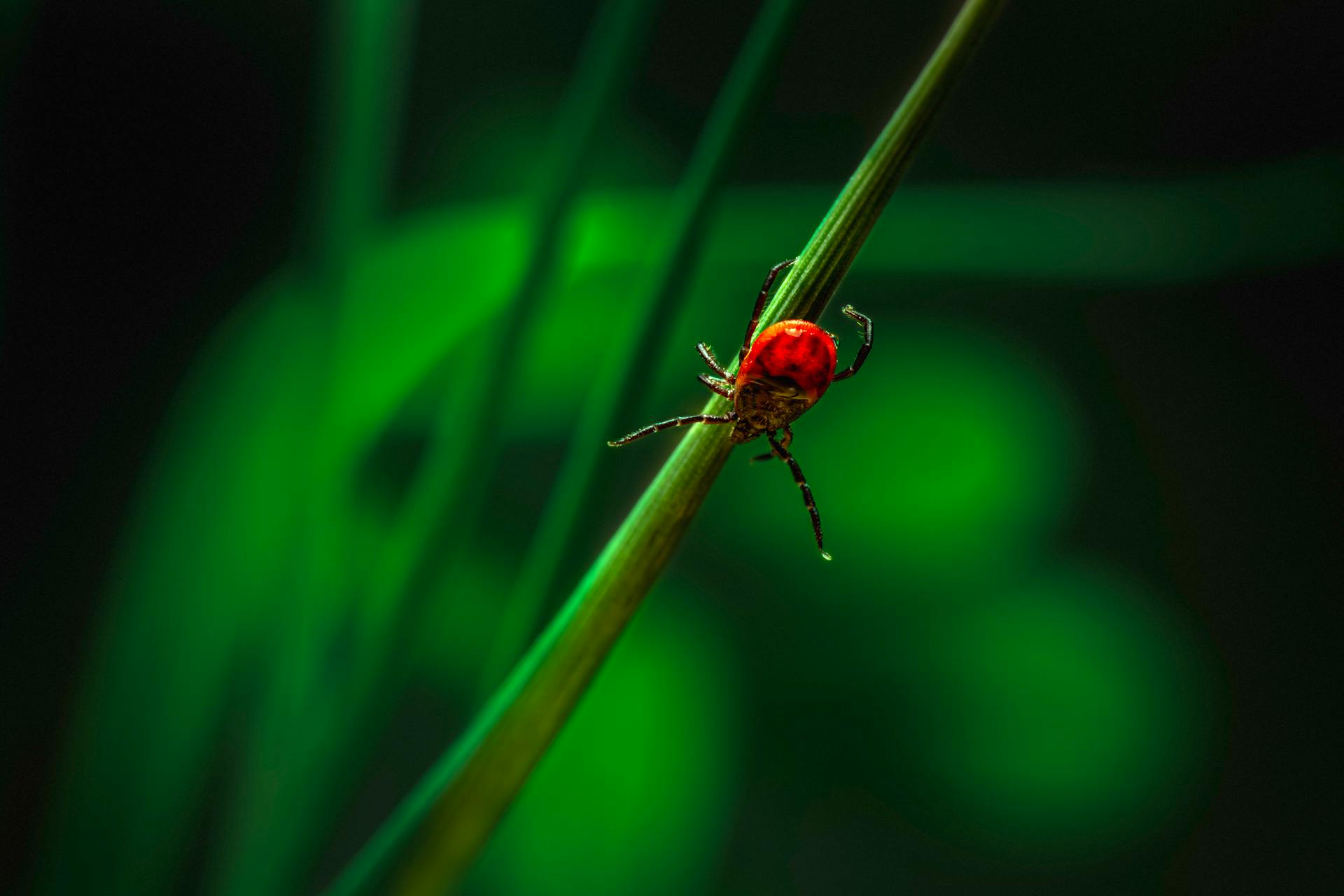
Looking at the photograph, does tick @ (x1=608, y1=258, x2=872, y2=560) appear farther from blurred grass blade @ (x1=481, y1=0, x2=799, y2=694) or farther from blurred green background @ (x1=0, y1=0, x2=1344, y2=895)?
blurred green background @ (x1=0, y1=0, x2=1344, y2=895)

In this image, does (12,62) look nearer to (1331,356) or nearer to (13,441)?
(13,441)

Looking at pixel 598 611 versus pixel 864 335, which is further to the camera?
pixel 864 335

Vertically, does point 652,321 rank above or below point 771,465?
below

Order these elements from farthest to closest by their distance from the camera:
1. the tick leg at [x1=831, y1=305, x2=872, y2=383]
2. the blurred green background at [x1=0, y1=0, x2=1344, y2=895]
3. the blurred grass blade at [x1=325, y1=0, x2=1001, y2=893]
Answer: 1. the blurred green background at [x1=0, y1=0, x2=1344, y2=895]
2. the tick leg at [x1=831, y1=305, x2=872, y2=383]
3. the blurred grass blade at [x1=325, y1=0, x2=1001, y2=893]

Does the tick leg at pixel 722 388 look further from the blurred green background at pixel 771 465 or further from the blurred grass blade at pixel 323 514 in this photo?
the blurred green background at pixel 771 465

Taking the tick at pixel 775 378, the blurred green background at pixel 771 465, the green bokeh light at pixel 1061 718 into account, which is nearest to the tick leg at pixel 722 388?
the tick at pixel 775 378

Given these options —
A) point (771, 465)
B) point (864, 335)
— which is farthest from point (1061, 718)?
point (864, 335)

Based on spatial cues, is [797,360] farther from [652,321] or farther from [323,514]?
[323,514]

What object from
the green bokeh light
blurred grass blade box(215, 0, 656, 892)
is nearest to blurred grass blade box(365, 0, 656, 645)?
blurred grass blade box(215, 0, 656, 892)
